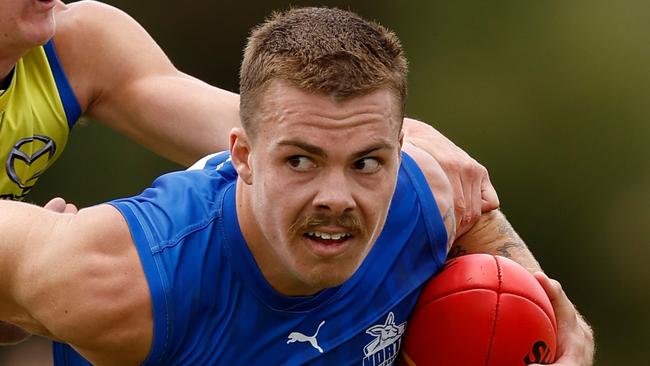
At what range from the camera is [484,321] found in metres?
3.66

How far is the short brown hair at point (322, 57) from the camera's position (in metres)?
3.22

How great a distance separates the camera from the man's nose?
3.17 meters

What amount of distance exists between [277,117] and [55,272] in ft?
2.13

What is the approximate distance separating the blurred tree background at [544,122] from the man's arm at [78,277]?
15.3 feet

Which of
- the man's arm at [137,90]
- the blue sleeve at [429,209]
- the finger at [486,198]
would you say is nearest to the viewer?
the blue sleeve at [429,209]

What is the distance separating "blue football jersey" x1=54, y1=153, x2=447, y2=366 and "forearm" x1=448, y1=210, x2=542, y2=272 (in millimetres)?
203

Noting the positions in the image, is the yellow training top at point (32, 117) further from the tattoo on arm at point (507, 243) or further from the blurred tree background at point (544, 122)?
the blurred tree background at point (544, 122)

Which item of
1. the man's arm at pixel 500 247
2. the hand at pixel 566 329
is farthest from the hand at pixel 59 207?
the hand at pixel 566 329

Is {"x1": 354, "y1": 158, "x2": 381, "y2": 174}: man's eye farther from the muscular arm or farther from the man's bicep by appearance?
the muscular arm

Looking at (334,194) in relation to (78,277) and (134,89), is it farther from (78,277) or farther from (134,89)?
(134,89)

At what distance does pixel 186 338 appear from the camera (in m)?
3.42

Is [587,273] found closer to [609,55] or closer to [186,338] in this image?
[609,55]

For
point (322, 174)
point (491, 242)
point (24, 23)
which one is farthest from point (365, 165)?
point (24, 23)

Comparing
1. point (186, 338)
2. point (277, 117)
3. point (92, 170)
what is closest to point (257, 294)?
point (186, 338)
